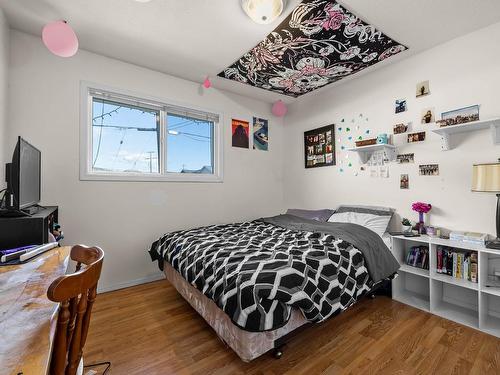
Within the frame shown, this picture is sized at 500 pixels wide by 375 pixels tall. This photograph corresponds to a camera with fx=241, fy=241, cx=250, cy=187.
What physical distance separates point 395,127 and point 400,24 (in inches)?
39.6

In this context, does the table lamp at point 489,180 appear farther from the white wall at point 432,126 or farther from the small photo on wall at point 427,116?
the small photo on wall at point 427,116

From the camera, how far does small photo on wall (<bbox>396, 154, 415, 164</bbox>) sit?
2.56 m

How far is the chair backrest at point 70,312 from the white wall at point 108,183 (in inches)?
77.0

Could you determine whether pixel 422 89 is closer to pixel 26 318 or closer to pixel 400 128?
pixel 400 128

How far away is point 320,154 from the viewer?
3.52 metres

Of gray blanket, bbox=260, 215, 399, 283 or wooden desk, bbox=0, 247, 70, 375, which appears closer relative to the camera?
wooden desk, bbox=0, 247, 70, 375

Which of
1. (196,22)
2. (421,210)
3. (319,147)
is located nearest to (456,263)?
(421,210)

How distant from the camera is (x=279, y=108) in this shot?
3834 millimetres

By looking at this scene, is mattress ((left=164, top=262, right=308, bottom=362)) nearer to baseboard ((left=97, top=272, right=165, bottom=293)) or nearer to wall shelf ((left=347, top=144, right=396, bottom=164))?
baseboard ((left=97, top=272, right=165, bottom=293))

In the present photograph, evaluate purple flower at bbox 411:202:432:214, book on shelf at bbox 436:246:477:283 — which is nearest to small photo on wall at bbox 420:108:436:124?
purple flower at bbox 411:202:432:214

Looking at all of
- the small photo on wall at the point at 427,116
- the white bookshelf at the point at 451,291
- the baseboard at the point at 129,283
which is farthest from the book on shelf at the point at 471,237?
the baseboard at the point at 129,283

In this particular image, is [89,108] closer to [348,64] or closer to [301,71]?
[301,71]

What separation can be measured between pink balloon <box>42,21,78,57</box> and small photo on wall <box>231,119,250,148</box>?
204 centimetres

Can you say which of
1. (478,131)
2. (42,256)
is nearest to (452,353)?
(478,131)
